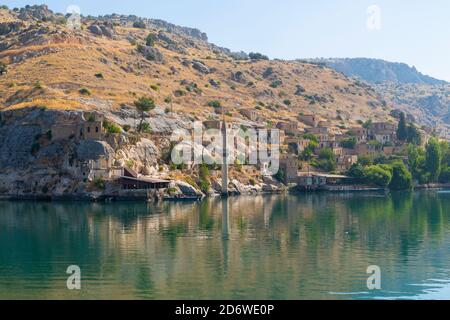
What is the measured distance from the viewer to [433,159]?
12312cm

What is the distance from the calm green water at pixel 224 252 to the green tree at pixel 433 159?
47194mm

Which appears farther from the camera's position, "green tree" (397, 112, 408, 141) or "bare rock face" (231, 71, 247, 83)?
"bare rock face" (231, 71, 247, 83)

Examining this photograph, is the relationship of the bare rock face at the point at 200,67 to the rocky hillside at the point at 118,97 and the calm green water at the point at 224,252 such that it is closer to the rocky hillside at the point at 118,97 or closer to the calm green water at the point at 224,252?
the rocky hillside at the point at 118,97

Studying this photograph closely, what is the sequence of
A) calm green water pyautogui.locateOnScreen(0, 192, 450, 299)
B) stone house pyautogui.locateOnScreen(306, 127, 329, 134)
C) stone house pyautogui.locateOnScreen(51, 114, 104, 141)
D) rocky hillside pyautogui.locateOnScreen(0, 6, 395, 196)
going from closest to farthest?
calm green water pyautogui.locateOnScreen(0, 192, 450, 299) → stone house pyautogui.locateOnScreen(51, 114, 104, 141) → rocky hillside pyautogui.locateOnScreen(0, 6, 395, 196) → stone house pyautogui.locateOnScreen(306, 127, 329, 134)

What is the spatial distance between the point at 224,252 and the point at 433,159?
86.4 meters

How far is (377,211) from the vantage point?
7462 centimetres

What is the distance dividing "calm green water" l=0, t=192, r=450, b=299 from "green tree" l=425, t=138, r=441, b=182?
155ft

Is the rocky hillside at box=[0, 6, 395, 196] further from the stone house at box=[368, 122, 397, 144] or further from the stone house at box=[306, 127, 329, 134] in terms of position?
the stone house at box=[368, 122, 397, 144]

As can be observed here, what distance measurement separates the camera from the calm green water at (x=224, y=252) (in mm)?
33594

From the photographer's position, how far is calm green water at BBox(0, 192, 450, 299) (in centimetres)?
3359

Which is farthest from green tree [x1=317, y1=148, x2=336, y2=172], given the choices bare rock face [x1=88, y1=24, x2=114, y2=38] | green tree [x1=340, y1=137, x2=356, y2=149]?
bare rock face [x1=88, y1=24, x2=114, y2=38]

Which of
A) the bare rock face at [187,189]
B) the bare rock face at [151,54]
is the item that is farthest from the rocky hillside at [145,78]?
the bare rock face at [187,189]

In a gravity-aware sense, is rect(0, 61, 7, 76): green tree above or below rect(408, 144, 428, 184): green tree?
above

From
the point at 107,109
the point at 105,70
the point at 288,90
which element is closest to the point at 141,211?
the point at 107,109
